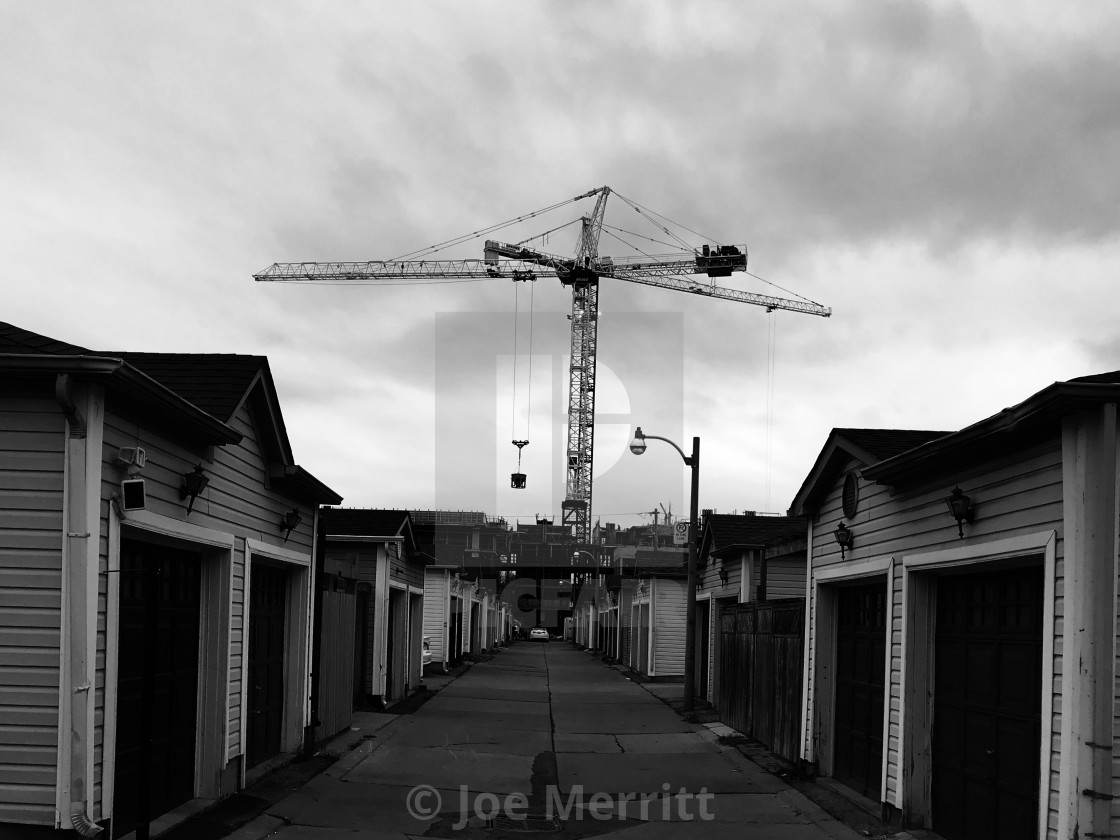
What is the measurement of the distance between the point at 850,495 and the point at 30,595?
9.25m

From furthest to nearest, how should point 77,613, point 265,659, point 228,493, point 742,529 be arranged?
point 742,529 < point 265,659 < point 228,493 < point 77,613

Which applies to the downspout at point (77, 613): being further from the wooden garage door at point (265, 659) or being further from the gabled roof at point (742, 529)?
the gabled roof at point (742, 529)

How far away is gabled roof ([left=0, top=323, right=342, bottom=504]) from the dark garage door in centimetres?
130

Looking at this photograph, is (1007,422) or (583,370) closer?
(1007,422)

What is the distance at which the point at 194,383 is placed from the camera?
1178cm

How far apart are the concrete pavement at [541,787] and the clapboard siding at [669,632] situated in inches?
467

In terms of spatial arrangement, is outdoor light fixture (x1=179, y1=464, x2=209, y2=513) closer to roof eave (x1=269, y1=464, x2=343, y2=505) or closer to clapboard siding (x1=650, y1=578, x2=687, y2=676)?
roof eave (x1=269, y1=464, x2=343, y2=505)

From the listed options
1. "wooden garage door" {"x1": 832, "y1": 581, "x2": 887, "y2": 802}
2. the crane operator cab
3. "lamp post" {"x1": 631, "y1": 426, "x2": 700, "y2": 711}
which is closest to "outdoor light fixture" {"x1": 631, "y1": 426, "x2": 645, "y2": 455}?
"lamp post" {"x1": 631, "y1": 426, "x2": 700, "y2": 711}

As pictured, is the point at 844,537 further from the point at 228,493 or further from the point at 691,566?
the point at 691,566

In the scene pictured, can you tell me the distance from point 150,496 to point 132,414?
0.90 meters

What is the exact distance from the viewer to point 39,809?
7.86 metres

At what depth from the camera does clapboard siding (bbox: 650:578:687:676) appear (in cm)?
3478

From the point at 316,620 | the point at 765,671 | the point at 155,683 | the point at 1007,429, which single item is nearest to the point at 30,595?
the point at 155,683

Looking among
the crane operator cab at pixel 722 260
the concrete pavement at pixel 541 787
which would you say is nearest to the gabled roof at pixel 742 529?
the concrete pavement at pixel 541 787
